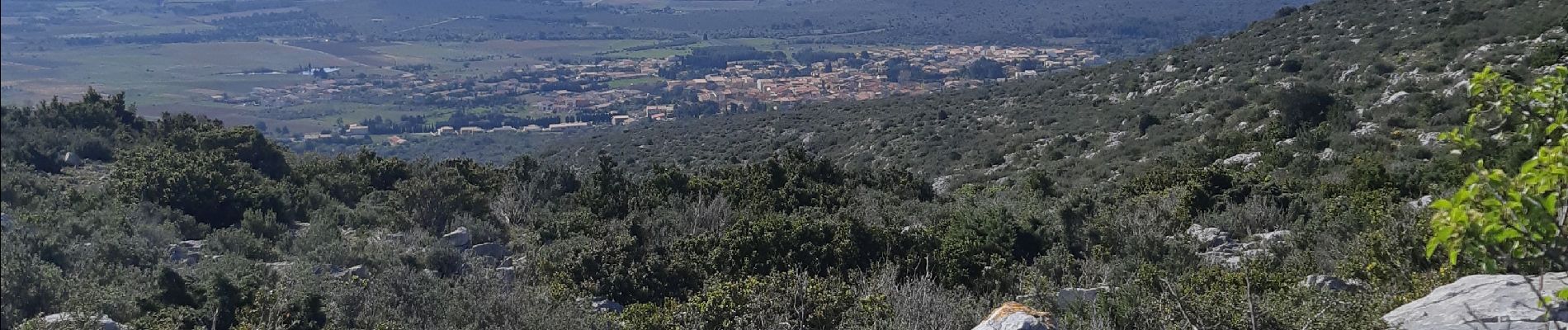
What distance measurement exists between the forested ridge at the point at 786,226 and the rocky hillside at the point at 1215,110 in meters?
0.14

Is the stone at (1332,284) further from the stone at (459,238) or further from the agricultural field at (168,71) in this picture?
the agricultural field at (168,71)

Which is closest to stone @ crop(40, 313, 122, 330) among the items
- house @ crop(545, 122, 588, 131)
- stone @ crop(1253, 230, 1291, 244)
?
stone @ crop(1253, 230, 1291, 244)

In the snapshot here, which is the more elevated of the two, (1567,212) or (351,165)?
(1567,212)

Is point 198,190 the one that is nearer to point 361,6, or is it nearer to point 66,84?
point 66,84

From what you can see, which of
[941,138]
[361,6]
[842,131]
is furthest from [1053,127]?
[361,6]

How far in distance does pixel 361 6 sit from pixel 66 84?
112 metres

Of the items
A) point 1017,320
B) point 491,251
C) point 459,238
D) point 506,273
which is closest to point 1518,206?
point 1017,320

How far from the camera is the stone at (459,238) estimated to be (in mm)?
9393

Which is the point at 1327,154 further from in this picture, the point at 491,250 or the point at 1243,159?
the point at 491,250

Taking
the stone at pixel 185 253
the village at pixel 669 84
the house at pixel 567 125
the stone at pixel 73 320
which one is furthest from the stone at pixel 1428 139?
the house at pixel 567 125

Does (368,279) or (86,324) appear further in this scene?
(368,279)

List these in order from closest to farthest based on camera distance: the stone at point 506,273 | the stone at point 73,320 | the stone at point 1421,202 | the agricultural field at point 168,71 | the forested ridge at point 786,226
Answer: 1. the forested ridge at point 786,226
2. the stone at point 73,320
3. the stone at point 1421,202
4. the stone at point 506,273
5. the agricultural field at point 168,71

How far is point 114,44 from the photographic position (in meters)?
37.1

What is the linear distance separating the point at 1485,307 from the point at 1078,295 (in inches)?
74.5
